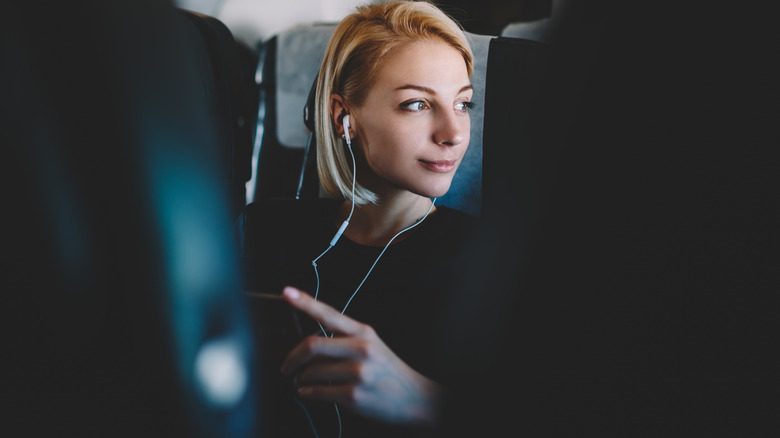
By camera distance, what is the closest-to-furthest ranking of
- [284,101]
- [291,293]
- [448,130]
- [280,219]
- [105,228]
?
[105,228], [291,293], [448,130], [280,219], [284,101]

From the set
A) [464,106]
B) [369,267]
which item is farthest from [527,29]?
[369,267]

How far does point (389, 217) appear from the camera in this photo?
77cm

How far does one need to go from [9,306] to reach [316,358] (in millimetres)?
218

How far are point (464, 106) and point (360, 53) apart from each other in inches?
8.5

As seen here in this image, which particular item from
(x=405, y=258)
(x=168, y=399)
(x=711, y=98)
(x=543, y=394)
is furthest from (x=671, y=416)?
(x=405, y=258)

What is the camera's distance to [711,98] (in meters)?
0.23

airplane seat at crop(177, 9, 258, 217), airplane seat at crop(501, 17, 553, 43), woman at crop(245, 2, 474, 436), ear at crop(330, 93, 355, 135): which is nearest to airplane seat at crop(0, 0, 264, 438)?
woman at crop(245, 2, 474, 436)

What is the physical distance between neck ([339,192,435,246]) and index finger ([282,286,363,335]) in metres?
0.40

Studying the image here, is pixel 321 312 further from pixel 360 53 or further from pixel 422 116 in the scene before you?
pixel 360 53

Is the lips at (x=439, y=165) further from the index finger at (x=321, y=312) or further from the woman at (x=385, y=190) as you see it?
the index finger at (x=321, y=312)

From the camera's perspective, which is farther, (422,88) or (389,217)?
(389,217)

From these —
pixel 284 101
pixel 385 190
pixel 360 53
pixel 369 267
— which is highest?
pixel 360 53

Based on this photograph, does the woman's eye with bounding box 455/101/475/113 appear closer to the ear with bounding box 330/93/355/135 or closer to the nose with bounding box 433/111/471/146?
the nose with bounding box 433/111/471/146

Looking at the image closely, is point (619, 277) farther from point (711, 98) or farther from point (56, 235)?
point (56, 235)
